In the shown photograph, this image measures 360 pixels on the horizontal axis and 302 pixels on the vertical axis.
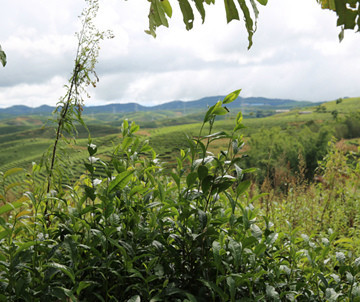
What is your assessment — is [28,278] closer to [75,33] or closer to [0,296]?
[0,296]

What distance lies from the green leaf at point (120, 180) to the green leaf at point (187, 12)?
2.49ft

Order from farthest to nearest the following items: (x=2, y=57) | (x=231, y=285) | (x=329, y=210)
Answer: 1. (x=329, y=210)
2. (x=2, y=57)
3. (x=231, y=285)

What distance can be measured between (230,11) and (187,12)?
0.20 meters

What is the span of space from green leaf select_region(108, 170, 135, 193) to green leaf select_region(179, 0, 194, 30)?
76 centimetres

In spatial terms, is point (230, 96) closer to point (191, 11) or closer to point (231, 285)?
point (191, 11)

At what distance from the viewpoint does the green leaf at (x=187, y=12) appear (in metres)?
1.40

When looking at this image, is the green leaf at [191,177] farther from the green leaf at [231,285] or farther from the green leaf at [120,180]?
the green leaf at [231,285]

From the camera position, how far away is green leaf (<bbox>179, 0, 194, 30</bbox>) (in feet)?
4.60

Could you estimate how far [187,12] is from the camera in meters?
1.43

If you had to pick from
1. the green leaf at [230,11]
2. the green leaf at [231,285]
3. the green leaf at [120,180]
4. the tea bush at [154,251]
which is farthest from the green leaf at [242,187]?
the green leaf at [230,11]

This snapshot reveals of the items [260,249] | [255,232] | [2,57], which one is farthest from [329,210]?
[2,57]

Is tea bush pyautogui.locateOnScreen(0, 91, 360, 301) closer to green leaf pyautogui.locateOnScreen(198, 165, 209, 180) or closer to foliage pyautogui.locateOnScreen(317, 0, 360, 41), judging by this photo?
green leaf pyautogui.locateOnScreen(198, 165, 209, 180)

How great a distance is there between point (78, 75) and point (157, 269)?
1.31 metres

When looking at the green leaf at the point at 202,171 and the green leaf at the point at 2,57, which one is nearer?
the green leaf at the point at 202,171
